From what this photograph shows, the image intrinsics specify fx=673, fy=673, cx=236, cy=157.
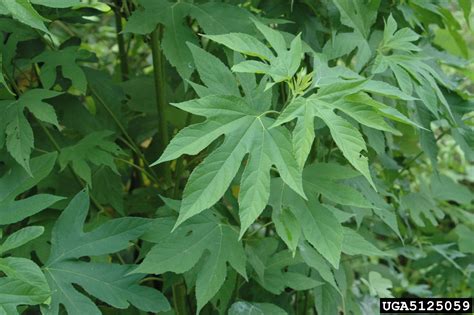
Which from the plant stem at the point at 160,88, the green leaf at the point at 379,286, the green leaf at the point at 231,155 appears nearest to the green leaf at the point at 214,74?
the green leaf at the point at 231,155

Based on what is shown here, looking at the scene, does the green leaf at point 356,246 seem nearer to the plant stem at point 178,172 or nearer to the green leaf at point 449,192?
the plant stem at point 178,172

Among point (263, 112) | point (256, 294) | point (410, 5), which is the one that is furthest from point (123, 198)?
point (410, 5)

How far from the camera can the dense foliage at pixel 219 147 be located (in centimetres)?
111

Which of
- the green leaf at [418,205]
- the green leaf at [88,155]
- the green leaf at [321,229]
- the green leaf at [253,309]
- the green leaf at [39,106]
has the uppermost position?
Answer: the green leaf at [39,106]

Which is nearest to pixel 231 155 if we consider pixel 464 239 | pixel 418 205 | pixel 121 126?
pixel 121 126

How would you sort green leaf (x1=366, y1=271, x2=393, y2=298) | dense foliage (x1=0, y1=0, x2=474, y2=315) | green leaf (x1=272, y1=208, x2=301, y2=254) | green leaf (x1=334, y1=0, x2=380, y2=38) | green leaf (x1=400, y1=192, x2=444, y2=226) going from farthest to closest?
green leaf (x1=400, y1=192, x2=444, y2=226), green leaf (x1=366, y1=271, x2=393, y2=298), green leaf (x1=334, y1=0, x2=380, y2=38), green leaf (x1=272, y1=208, x2=301, y2=254), dense foliage (x1=0, y1=0, x2=474, y2=315)

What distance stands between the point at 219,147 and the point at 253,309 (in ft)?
1.69

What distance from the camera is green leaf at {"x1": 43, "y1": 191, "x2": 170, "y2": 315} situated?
129 cm

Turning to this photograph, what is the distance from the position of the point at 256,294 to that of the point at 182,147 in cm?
68

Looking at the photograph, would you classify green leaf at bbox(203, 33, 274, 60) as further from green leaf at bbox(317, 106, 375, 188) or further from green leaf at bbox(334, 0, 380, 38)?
green leaf at bbox(334, 0, 380, 38)

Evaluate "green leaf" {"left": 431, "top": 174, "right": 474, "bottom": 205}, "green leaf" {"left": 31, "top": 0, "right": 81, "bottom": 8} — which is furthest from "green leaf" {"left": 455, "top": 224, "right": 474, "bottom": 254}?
"green leaf" {"left": 31, "top": 0, "right": 81, "bottom": 8}

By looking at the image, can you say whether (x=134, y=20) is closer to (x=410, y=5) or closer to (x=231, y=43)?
(x=231, y=43)

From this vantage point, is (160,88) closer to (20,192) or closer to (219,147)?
(20,192)

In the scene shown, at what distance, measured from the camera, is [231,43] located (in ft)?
3.82
